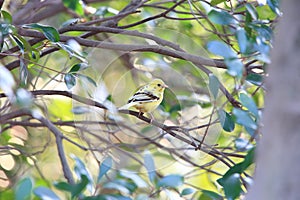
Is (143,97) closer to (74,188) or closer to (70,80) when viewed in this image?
(70,80)

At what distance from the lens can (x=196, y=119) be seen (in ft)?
4.31

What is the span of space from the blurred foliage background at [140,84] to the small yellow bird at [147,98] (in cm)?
2

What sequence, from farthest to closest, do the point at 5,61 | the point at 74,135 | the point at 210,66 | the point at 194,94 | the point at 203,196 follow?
1. the point at 5,61
2. the point at 74,135
3. the point at 194,94
4. the point at 210,66
5. the point at 203,196

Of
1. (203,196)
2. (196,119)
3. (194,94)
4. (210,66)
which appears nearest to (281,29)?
(203,196)

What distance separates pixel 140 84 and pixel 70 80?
0.22 m

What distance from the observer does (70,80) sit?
1.15 meters

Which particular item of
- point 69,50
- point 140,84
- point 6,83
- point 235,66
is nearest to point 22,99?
point 6,83

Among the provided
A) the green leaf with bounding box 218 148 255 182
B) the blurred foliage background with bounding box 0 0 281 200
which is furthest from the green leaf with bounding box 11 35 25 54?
the green leaf with bounding box 218 148 255 182

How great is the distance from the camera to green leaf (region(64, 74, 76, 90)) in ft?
3.75

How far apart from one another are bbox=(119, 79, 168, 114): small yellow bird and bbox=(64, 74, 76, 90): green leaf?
0.11 meters

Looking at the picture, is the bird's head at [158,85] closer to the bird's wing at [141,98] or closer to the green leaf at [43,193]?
the bird's wing at [141,98]

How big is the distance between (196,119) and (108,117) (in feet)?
0.66

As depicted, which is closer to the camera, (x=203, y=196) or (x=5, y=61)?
(x=203, y=196)

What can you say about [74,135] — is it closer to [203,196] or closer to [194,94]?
[194,94]
